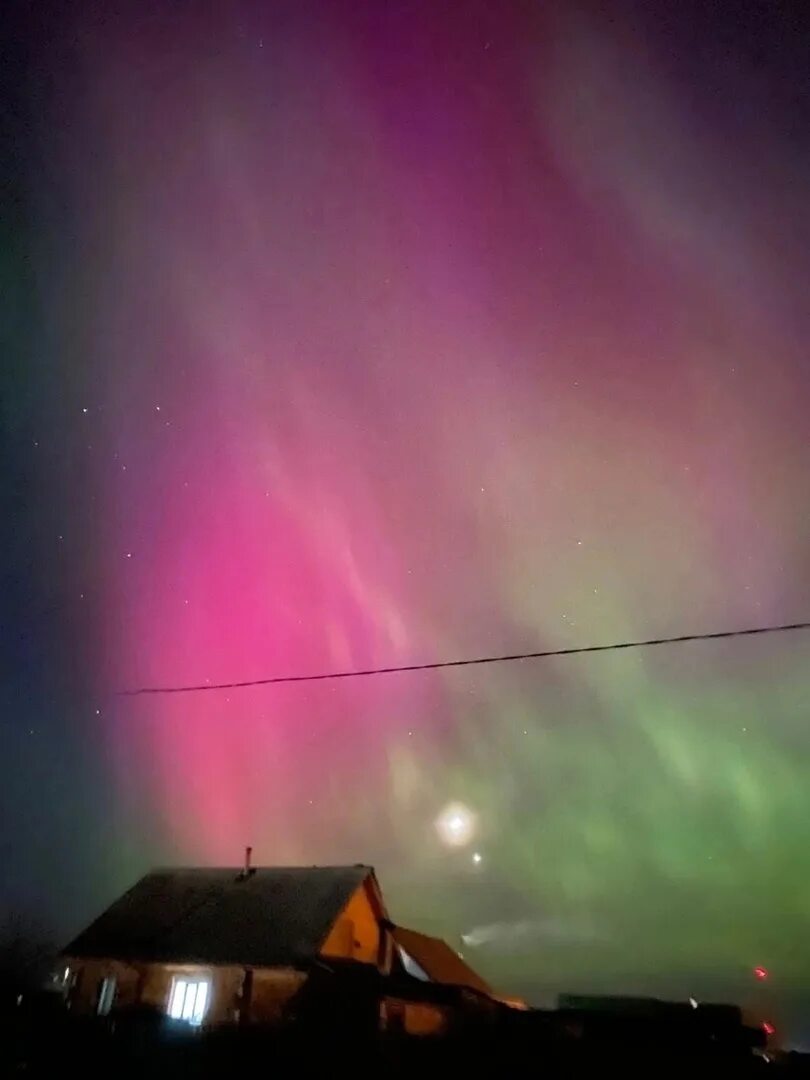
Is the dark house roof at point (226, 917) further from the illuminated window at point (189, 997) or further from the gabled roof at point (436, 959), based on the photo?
the gabled roof at point (436, 959)

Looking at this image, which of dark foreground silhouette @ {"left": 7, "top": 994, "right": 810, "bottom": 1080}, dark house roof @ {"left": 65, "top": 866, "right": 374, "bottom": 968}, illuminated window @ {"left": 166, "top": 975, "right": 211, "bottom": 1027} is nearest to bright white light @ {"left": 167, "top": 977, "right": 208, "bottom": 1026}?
illuminated window @ {"left": 166, "top": 975, "right": 211, "bottom": 1027}

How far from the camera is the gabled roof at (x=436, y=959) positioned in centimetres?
3098

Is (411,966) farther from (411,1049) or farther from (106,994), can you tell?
(411,1049)

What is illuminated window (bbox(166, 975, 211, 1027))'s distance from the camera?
24812mm

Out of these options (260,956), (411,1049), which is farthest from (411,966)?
(411,1049)

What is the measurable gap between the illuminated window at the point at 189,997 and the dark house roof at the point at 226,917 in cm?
61

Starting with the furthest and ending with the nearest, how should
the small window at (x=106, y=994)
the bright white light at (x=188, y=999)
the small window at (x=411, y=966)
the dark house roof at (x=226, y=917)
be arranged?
1. the small window at (x=411, y=966)
2. the small window at (x=106, y=994)
3. the dark house roof at (x=226, y=917)
4. the bright white light at (x=188, y=999)

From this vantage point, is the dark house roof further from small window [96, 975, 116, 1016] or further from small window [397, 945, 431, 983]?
small window [397, 945, 431, 983]

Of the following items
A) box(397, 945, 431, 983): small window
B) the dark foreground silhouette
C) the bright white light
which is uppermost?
box(397, 945, 431, 983): small window

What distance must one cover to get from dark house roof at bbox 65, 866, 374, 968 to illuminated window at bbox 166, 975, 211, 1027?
607 mm

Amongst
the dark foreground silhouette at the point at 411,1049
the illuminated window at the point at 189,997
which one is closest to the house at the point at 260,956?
the illuminated window at the point at 189,997

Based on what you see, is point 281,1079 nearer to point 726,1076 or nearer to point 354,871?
point 726,1076

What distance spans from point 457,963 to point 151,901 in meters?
14.0

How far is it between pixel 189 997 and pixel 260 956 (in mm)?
2693
